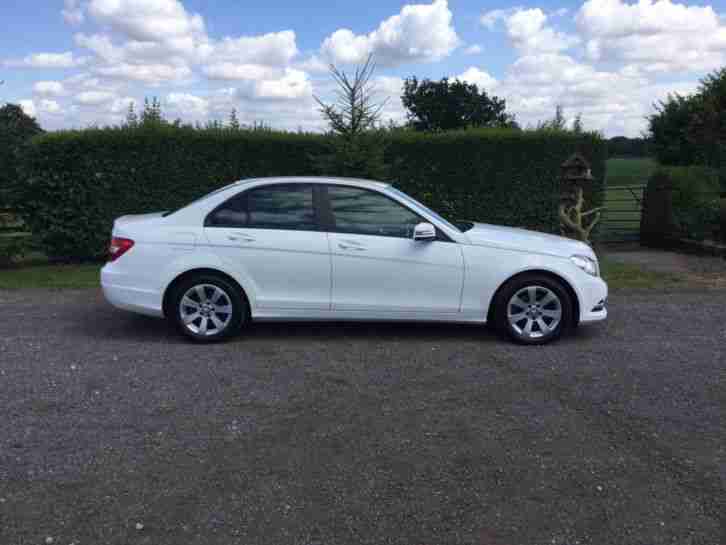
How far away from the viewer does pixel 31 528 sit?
3354 mm

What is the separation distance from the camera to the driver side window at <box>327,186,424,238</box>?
22.0ft

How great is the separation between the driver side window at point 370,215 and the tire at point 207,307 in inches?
45.9

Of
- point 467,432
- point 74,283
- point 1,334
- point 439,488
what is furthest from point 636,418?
point 74,283

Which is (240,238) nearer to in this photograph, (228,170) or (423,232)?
(423,232)

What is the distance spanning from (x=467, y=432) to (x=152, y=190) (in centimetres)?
914

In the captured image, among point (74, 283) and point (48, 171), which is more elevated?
point (48, 171)

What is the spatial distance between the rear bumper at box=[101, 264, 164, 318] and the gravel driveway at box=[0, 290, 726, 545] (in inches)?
13.8

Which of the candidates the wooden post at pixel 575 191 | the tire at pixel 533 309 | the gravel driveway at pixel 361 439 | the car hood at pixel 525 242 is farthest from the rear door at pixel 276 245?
the wooden post at pixel 575 191

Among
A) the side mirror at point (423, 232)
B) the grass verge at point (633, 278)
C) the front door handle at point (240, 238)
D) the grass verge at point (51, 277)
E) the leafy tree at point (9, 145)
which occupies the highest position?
the leafy tree at point (9, 145)

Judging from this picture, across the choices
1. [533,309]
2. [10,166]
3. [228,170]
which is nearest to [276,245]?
[533,309]

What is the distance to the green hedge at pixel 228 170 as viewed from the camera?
1187cm

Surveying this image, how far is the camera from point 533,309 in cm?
669

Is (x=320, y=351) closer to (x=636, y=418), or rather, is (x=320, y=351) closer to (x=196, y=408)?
(x=196, y=408)

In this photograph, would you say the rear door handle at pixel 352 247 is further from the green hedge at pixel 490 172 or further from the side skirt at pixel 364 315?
the green hedge at pixel 490 172
